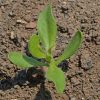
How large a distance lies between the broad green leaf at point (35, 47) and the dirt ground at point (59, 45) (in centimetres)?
13

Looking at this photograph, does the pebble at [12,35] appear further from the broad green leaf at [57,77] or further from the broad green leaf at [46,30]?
the broad green leaf at [57,77]

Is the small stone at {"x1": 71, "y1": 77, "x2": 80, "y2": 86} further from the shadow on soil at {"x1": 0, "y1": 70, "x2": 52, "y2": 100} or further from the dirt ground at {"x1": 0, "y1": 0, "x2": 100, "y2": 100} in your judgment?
the shadow on soil at {"x1": 0, "y1": 70, "x2": 52, "y2": 100}

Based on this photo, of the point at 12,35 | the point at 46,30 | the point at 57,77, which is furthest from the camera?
the point at 12,35

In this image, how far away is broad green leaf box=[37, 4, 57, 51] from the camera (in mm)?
1309

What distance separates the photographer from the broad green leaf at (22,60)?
1.25 metres

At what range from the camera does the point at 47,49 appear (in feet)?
4.37

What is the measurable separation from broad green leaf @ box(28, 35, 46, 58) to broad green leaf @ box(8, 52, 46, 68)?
3cm

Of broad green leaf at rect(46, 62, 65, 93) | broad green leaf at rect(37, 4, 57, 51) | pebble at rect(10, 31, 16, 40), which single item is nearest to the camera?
broad green leaf at rect(46, 62, 65, 93)

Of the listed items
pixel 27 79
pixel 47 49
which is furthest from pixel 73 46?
pixel 27 79

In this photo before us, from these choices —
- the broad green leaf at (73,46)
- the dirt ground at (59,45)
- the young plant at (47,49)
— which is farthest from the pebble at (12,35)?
the broad green leaf at (73,46)

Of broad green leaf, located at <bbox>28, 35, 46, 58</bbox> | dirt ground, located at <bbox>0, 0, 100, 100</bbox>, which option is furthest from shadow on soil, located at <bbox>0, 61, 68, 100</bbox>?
broad green leaf, located at <bbox>28, 35, 46, 58</bbox>

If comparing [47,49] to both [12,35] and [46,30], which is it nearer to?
[46,30]

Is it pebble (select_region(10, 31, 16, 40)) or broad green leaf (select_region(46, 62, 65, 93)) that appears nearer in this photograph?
broad green leaf (select_region(46, 62, 65, 93))

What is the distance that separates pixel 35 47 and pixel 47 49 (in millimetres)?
109
